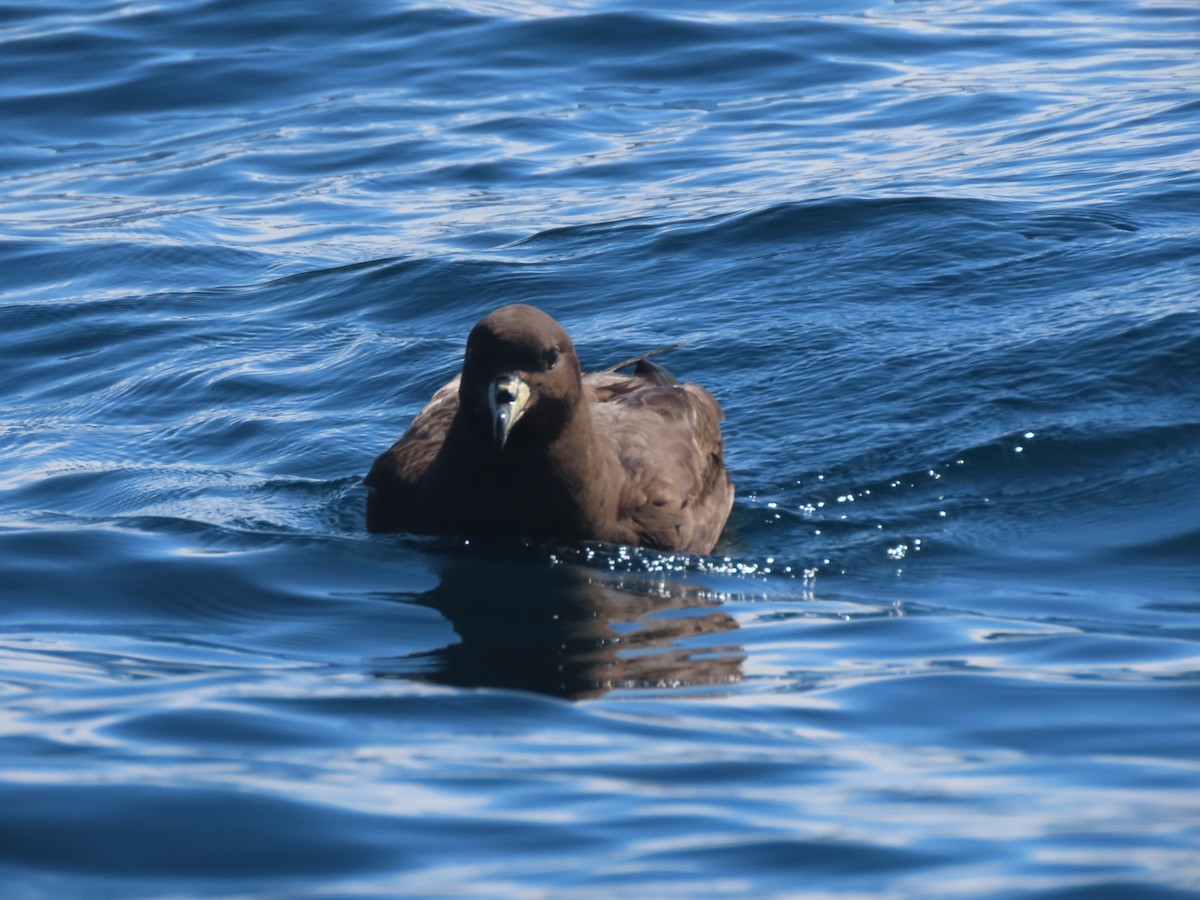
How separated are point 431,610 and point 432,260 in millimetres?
5641

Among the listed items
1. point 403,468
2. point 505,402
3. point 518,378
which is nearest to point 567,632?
point 505,402

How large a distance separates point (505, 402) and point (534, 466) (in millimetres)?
482

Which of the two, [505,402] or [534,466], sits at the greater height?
[505,402]

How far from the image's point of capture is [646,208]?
13.0 meters

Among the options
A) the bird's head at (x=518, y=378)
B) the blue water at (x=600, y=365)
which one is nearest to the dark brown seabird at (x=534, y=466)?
the bird's head at (x=518, y=378)

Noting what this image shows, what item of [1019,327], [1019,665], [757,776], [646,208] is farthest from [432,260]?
[757,776]

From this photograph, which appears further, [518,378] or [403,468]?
[403,468]

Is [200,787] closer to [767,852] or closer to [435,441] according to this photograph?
[767,852]

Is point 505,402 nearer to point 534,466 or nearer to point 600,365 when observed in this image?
point 534,466

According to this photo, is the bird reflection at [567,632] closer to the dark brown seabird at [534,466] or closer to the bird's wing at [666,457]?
the dark brown seabird at [534,466]

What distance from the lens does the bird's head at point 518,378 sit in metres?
6.79

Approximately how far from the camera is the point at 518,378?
6848mm

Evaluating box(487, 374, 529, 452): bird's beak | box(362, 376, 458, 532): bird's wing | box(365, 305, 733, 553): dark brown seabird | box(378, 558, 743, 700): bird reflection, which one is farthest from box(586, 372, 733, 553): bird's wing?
box(487, 374, 529, 452): bird's beak

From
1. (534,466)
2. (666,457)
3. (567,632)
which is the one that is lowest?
(567,632)
